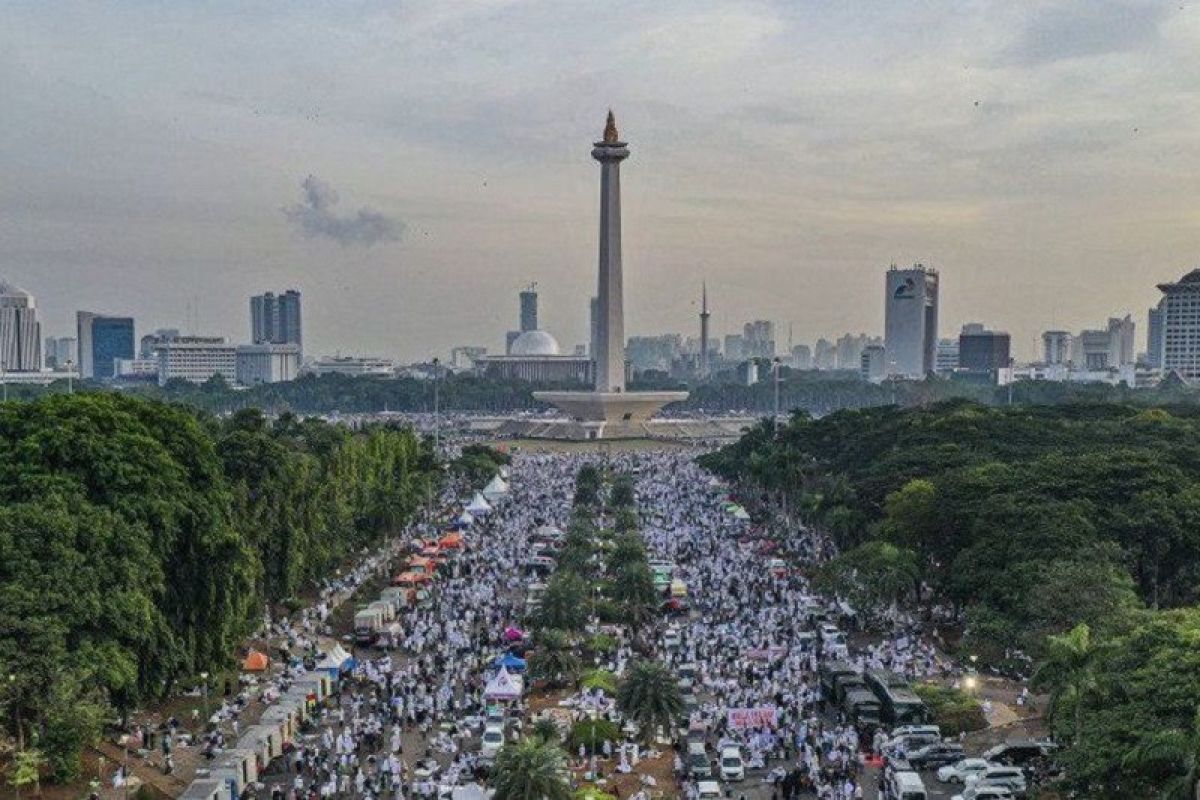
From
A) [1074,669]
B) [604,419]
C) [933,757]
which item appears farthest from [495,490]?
[604,419]

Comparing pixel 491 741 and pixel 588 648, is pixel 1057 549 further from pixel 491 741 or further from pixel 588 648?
pixel 491 741

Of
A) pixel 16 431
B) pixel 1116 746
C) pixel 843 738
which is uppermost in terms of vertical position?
pixel 16 431

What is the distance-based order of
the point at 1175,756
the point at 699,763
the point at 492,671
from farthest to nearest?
the point at 492,671 → the point at 699,763 → the point at 1175,756

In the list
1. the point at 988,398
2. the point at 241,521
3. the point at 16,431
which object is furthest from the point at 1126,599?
the point at 988,398

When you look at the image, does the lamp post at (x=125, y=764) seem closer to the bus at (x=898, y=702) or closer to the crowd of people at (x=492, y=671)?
the crowd of people at (x=492, y=671)

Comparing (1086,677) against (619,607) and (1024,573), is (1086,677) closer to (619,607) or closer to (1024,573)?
(1024,573)

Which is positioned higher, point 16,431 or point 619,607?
point 16,431

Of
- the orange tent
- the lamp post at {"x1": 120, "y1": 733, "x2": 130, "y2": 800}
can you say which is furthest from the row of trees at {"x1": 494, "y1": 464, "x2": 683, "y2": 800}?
the lamp post at {"x1": 120, "y1": 733, "x2": 130, "y2": 800}
